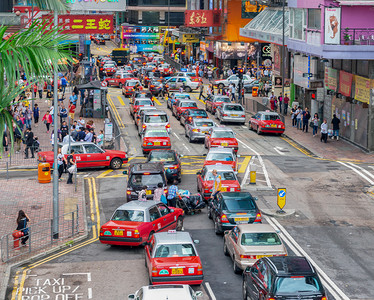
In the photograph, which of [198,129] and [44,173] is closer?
[44,173]

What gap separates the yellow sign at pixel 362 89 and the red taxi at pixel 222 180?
14.5 metres

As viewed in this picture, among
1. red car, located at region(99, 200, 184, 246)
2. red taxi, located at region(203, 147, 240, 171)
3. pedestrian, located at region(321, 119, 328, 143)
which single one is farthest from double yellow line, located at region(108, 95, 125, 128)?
red car, located at region(99, 200, 184, 246)

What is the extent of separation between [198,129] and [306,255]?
2253cm

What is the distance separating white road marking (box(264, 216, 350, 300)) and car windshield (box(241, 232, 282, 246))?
164cm

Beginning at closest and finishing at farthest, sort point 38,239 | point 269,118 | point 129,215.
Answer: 1. point 129,215
2. point 38,239
3. point 269,118

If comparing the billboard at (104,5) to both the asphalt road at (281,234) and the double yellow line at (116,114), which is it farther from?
the asphalt road at (281,234)

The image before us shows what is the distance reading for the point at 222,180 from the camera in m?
29.9

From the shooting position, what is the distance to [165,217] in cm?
2467

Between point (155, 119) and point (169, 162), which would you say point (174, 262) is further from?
point (155, 119)

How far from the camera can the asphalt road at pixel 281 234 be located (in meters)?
20.6

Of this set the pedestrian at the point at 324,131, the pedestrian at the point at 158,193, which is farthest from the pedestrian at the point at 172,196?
the pedestrian at the point at 324,131

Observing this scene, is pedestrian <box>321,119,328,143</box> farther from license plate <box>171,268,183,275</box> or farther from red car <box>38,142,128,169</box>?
license plate <box>171,268,183,275</box>

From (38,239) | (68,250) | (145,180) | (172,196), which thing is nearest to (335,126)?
(145,180)

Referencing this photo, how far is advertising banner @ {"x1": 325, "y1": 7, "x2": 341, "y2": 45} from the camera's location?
42125 millimetres
